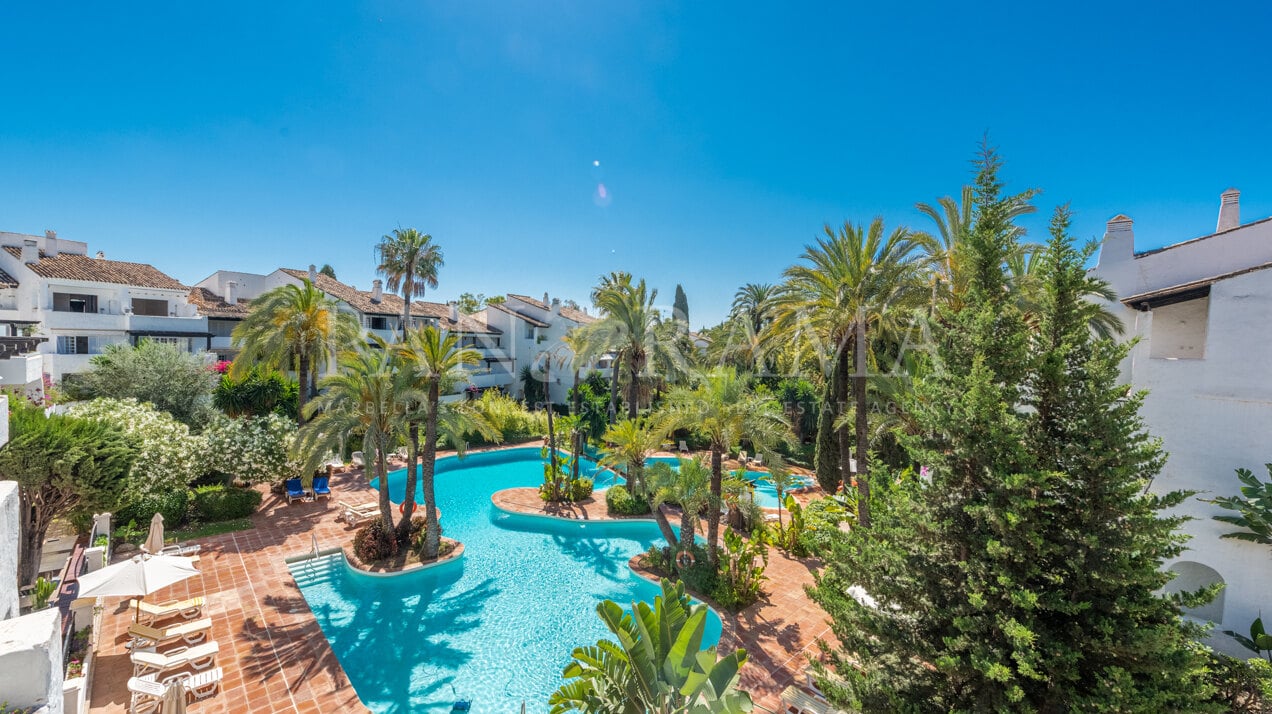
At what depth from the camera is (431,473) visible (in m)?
15.6

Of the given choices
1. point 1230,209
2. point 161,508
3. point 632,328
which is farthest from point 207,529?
point 1230,209

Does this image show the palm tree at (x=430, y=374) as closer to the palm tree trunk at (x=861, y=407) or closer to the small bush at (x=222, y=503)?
the small bush at (x=222, y=503)

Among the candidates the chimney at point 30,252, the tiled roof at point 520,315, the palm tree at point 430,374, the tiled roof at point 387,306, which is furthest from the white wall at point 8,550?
the tiled roof at point 520,315

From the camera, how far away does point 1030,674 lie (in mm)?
5484

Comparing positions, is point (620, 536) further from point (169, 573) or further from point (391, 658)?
point (169, 573)

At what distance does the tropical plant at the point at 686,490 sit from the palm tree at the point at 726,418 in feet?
1.65

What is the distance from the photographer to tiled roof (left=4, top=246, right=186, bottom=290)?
90.8 feet

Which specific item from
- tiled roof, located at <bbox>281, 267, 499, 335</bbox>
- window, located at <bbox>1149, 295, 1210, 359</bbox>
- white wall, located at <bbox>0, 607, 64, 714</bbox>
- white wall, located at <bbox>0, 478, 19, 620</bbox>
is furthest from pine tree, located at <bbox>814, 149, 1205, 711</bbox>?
tiled roof, located at <bbox>281, 267, 499, 335</bbox>

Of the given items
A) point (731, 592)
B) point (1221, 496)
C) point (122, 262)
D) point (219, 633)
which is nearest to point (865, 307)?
point (1221, 496)

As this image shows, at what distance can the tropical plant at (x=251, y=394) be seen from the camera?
898 inches

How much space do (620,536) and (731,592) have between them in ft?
23.9

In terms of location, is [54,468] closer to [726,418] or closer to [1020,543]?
[726,418]

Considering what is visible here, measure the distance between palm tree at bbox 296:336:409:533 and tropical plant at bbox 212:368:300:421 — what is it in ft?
31.6

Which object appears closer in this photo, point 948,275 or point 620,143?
point 948,275
